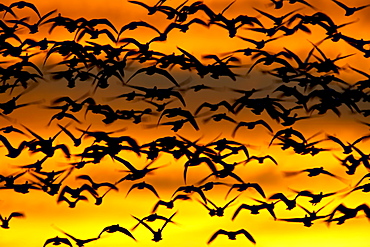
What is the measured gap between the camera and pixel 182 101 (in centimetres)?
342

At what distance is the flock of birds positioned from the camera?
3.38 metres

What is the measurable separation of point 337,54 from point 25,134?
176cm

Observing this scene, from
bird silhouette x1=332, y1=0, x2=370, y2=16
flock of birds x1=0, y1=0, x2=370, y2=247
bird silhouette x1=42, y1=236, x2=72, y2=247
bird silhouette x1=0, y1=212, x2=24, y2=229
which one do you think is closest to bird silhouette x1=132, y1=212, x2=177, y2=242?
flock of birds x1=0, y1=0, x2=370, y2=247

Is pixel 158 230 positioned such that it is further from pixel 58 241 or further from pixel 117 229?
pixel 58 241

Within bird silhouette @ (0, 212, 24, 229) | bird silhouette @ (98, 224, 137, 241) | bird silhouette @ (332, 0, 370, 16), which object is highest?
bird silhouette @ (332, 0, 370, 16)

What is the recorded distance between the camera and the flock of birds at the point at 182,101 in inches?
133

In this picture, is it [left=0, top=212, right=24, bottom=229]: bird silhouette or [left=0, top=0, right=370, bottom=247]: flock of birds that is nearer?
[left=0, top=212, right=24, bottom=229]: bird silhouette

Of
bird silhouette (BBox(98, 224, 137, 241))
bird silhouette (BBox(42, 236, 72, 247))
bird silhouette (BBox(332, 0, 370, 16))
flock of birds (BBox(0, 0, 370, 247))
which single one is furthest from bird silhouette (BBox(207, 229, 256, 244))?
bird silhouette (BBox(332, 0, 370, 16))

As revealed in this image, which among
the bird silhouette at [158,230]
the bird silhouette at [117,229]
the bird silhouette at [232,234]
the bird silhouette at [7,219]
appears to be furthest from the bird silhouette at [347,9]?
the bird silhouette at [7,219]

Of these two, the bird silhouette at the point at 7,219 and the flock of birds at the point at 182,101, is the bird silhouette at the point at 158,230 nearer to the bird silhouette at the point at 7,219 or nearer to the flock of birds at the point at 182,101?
the flock of birds at the point at 182,101

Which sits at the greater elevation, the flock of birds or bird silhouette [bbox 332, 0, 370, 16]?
bird silhouette [bbox 332, 0, 370, 16]

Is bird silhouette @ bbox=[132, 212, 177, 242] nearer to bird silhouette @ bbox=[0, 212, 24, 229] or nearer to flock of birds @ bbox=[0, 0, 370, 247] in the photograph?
flock of birds @ bbox=[0, 0, 370, 247]

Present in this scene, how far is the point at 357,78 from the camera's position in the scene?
3.48 meters

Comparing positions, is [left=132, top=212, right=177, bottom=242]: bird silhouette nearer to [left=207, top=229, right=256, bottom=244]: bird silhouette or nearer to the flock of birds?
the flock of birds
